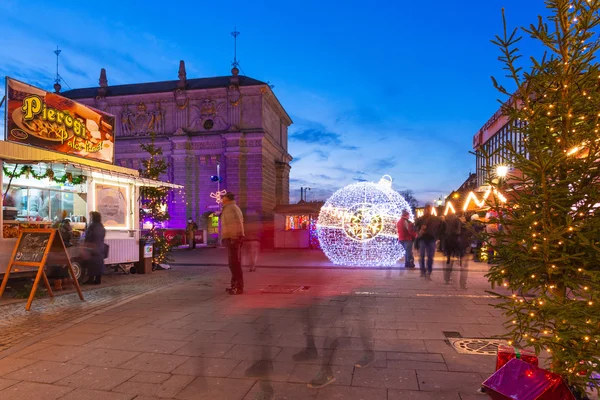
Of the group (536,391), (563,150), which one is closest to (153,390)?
(536,391)

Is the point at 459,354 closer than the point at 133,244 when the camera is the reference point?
Yes

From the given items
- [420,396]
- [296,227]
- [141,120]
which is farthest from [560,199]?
[141,120]

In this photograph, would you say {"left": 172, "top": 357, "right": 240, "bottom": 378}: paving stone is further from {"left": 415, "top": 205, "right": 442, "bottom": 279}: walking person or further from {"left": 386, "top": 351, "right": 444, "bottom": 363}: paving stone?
{"left": 415, "top": 205, "right": 442, "bottom": 279}: walking person

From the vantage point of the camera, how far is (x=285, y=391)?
11.7 ft

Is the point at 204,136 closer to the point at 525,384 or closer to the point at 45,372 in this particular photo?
the point at 45,372

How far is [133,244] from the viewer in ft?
39.2

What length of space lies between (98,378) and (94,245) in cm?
650

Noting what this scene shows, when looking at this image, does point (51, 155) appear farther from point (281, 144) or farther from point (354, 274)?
point (281, 144)

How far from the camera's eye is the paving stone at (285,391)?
345cm

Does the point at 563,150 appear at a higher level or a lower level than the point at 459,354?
higher

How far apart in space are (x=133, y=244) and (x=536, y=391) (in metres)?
11.3

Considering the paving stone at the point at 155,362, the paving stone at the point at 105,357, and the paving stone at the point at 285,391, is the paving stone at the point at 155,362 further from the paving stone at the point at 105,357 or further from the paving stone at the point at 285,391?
the paving stone at the point at 285,391

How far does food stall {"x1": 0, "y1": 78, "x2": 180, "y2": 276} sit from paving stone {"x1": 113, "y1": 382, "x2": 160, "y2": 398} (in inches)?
253

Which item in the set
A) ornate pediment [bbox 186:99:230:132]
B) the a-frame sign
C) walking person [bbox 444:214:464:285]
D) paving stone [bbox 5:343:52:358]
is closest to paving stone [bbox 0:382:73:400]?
paving stone [bbox 5:343:52:358]
